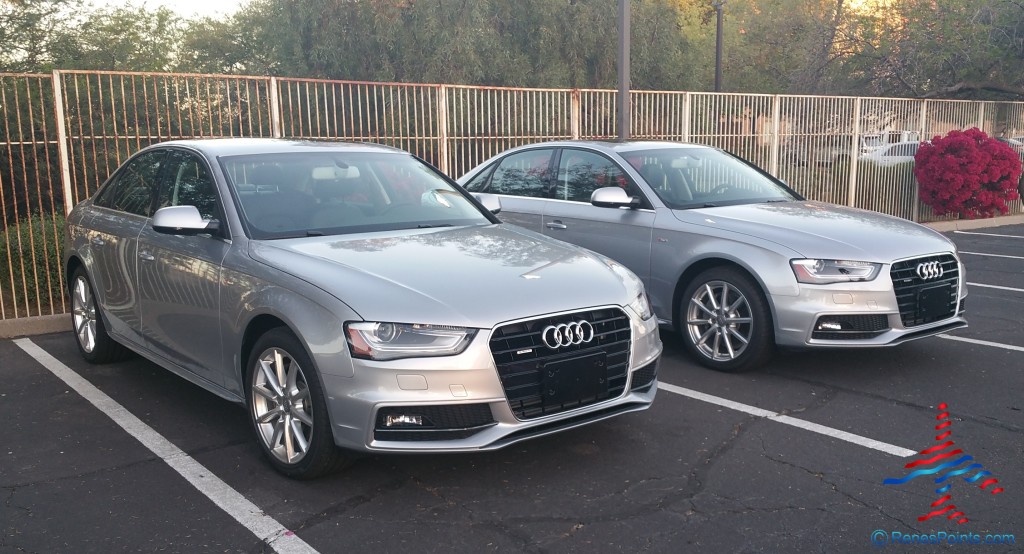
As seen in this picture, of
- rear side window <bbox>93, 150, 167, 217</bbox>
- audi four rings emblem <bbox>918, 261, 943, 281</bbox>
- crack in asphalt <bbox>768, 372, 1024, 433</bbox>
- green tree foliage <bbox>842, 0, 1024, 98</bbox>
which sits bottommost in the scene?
crack in asphalt <bbox>768, 372, 1024, 433</bbox>

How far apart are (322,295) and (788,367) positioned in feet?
12.1

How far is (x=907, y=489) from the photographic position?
399 cm

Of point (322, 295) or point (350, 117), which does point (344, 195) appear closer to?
point (322, 295)

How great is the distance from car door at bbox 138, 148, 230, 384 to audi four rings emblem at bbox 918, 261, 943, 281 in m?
4.39

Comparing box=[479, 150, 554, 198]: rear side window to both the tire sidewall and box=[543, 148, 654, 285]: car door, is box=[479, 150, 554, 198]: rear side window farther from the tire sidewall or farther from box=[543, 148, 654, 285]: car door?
the tire sidewall

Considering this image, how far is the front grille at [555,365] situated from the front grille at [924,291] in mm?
2549

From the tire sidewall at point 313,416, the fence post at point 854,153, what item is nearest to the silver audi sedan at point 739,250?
the tire sidewall at point 313,416

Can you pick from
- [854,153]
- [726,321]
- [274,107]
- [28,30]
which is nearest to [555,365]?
[726,321]

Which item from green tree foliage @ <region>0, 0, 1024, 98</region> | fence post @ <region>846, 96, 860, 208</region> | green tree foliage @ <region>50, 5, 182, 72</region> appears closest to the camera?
fence post @ <region>846, 96, 860, 208</region>

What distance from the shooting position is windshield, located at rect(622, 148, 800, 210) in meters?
6.77

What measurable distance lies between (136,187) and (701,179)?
168 inches

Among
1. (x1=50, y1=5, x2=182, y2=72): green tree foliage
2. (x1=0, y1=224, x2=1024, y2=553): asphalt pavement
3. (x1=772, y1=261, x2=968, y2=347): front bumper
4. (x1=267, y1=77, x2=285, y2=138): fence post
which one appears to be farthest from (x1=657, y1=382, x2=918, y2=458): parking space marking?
(x1=50, y1=5, x2=182, y2=72): green tree foliage

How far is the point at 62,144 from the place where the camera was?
25.8 ft

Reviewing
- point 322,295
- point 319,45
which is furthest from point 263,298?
point 319,45
